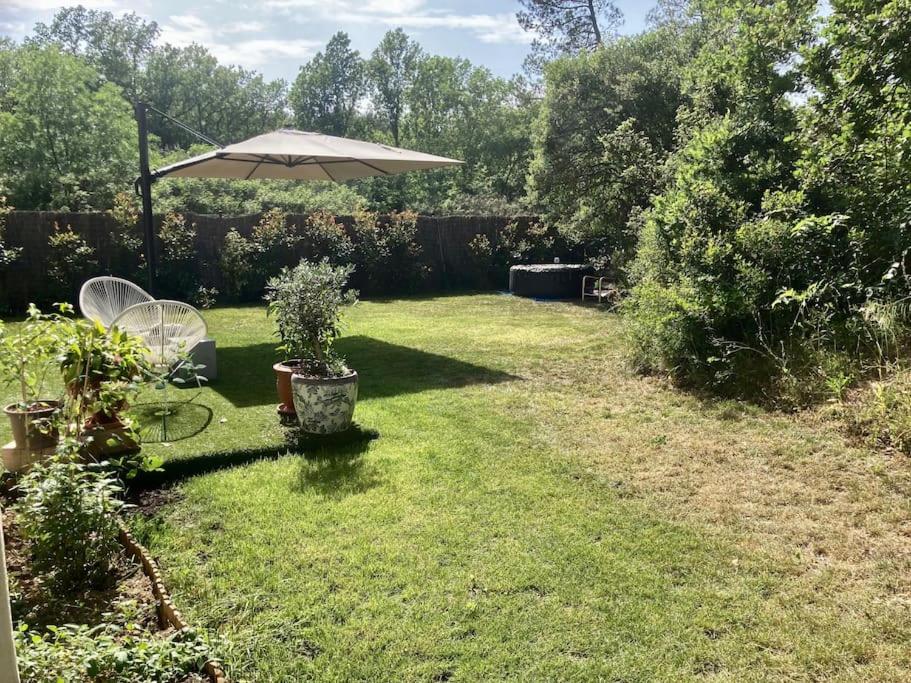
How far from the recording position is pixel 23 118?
17234 millimetres

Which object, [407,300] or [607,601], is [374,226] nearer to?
[407,300]

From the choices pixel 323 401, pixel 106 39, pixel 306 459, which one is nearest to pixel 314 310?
pixel 323 401

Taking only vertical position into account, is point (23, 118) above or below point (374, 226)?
above

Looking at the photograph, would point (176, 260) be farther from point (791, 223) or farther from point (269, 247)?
point (791, 223)

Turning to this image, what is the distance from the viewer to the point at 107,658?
1607 mm

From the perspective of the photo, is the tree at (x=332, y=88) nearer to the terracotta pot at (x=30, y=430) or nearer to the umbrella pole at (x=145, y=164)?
the umbrella pole at (x=145, y=164)

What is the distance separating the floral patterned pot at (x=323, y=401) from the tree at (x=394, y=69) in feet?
103

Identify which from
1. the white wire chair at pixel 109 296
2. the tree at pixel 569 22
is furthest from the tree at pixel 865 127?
the tree at pixel 569 22

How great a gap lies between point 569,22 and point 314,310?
19.6 meters

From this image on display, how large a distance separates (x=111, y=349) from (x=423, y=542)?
1843mm

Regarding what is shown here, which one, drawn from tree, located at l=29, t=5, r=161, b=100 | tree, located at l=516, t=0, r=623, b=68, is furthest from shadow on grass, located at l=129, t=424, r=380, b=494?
tree, located at l=29, t=5, r=161, b=100

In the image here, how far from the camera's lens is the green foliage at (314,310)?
13.3ft

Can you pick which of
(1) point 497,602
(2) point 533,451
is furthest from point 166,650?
(2) point 533,451

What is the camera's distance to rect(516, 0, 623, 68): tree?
19672mm
